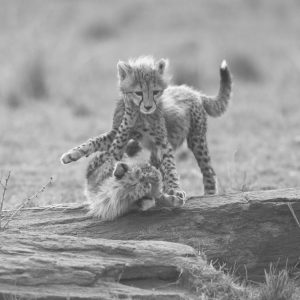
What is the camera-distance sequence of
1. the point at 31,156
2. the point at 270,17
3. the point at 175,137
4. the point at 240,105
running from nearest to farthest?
the point at 175,137 < the point at 31,156 < the point at 240,105 < the point at 270,17

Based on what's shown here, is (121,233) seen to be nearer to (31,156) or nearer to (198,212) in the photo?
(198,212)

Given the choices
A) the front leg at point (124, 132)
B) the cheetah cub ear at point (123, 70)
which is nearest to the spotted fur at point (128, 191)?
the front leg at point (124, 132)

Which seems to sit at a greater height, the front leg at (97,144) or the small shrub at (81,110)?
the small shrub at (81,110)

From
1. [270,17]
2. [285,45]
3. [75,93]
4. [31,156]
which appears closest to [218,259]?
[31,156]

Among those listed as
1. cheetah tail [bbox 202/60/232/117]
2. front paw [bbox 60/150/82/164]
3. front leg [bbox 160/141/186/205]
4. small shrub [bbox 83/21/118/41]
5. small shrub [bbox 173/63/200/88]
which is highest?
small shrub [bbox 83/21/118/41]

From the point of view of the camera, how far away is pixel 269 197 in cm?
493

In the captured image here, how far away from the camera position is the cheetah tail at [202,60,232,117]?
6449 mm

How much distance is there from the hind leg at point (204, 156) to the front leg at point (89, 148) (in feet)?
2.07

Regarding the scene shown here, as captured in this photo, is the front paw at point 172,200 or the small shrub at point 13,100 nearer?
the front paw at point 172,200

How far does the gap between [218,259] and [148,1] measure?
16.9m

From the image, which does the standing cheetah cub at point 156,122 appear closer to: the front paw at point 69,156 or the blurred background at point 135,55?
the front paw at point 69,156

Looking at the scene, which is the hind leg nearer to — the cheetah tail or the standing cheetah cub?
the standing cheetah cub

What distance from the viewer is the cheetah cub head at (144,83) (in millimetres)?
5371

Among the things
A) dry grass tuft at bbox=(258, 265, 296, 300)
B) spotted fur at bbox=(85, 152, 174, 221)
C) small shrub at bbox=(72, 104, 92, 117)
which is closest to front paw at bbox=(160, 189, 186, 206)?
spotted fur at bbox=(85, 152, 174, 221)
